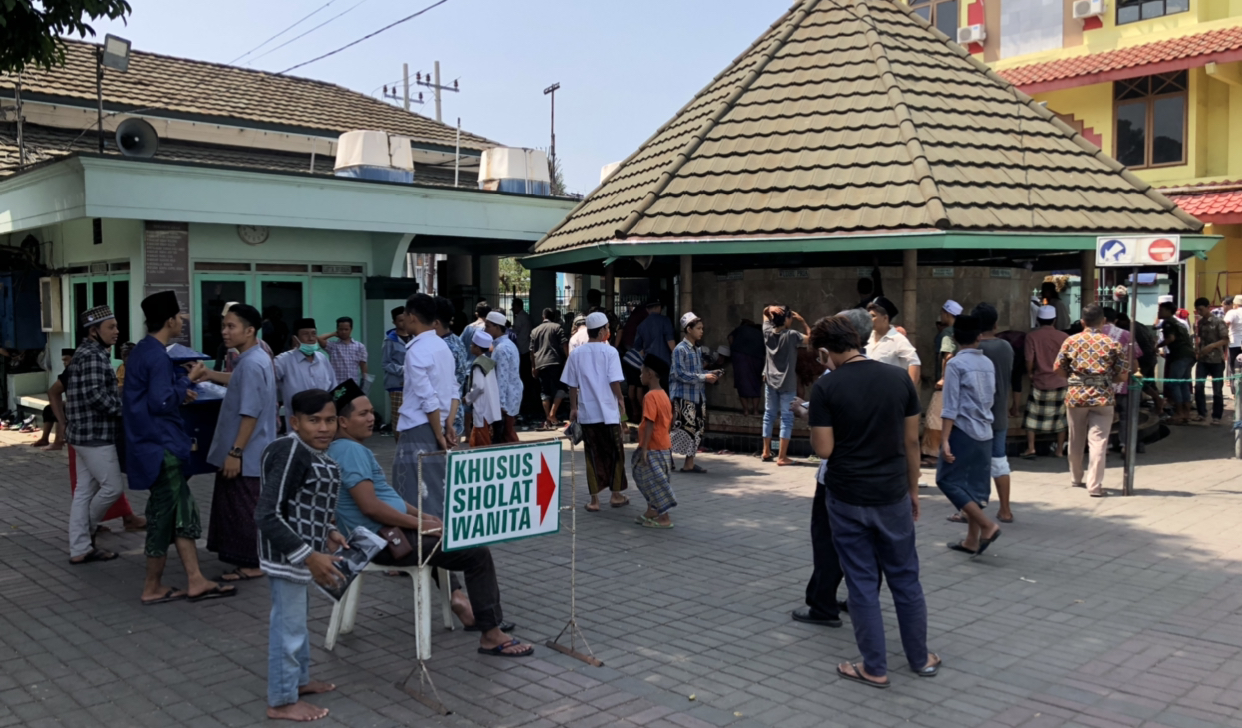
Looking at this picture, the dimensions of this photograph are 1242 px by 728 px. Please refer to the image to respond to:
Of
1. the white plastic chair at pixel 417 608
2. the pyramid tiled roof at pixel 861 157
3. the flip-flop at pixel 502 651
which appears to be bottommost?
the flip-flop at pixel 502 651

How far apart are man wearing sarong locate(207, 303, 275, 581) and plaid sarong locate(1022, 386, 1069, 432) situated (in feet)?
28.5

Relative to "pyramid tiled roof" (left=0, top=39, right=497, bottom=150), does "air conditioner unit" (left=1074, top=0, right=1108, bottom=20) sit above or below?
above

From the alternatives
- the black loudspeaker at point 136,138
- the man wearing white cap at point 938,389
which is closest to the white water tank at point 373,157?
the black loudspeaker at point 136,138

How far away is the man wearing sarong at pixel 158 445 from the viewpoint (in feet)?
20.0

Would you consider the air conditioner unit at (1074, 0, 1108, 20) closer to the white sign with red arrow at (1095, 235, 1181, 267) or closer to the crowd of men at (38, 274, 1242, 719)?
the crowd of men at (38, 274, 1242, 719)

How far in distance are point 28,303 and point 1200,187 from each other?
23048 millimetres

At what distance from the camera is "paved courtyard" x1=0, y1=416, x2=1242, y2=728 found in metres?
4.58

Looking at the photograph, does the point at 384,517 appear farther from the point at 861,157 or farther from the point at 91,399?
the point at 861,157

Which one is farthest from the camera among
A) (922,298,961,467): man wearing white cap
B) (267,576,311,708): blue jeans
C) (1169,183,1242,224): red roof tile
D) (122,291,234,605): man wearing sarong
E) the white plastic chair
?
(1169,183,1242,224): red roof tile

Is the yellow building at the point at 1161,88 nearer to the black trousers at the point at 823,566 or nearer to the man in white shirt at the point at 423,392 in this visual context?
the black trousers at the point at 823,566

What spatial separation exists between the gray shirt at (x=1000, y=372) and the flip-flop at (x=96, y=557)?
6.90 meters

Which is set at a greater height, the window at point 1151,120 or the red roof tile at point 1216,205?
the window at point 1151,120

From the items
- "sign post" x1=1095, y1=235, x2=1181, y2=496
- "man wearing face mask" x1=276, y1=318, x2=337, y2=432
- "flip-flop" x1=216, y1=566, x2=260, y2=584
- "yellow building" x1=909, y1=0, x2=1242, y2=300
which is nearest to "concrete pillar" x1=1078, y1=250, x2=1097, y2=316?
"sign post" x1=1095, y1=235, x2=1181, y2=496

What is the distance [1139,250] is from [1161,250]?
0.60 ft
